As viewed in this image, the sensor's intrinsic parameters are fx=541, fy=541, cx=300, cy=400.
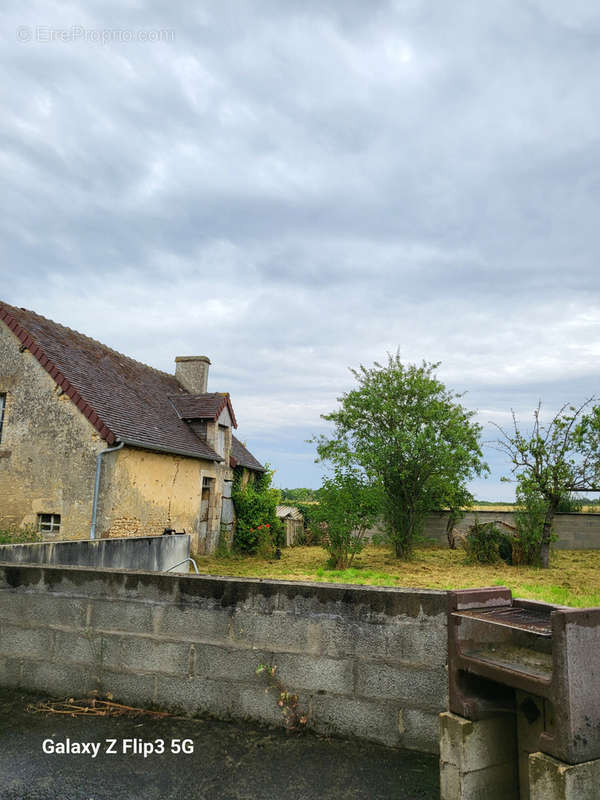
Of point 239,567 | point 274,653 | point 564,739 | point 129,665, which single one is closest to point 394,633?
point 274,653

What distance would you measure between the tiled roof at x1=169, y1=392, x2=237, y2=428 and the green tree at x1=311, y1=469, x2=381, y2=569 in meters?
4.31

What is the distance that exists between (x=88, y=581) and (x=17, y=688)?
40.3 inches

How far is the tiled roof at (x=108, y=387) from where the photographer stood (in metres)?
12.6

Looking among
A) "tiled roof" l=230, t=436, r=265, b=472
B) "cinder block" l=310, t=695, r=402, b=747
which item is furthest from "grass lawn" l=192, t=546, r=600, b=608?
"cinder block" l=310, t=695, r=402, b=747

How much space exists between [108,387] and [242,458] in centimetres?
767

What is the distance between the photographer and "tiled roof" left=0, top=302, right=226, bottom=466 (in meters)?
12.6

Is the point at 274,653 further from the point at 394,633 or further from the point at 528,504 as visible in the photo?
the point at 528,504

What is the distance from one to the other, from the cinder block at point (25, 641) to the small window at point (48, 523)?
850 cm

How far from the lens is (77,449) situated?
12203 millimetres

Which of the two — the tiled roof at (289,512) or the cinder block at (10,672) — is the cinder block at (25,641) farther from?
the tiled roof at (289,512)

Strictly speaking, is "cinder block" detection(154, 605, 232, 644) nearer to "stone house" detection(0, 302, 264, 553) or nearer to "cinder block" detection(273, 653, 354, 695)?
"cinder block" detection(273, 653, 354, 695)

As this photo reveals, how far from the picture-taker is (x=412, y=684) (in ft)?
10.4

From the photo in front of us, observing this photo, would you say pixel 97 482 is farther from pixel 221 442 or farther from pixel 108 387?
pixel 221 442

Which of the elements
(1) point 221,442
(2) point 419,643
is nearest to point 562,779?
(2) point 419,643
